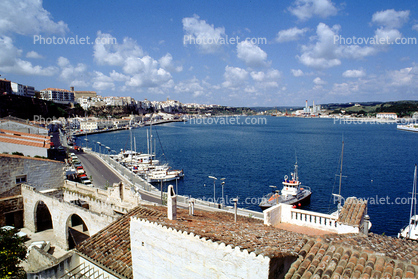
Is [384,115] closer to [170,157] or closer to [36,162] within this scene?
[170,157]

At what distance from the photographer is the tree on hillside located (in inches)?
362

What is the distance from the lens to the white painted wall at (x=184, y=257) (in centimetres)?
405

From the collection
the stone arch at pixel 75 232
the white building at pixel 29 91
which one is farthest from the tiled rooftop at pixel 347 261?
the white building at pixel 29 91

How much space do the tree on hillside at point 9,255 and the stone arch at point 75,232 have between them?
14.0 ft

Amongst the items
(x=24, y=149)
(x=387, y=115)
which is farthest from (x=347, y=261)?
(x=387, y=115)

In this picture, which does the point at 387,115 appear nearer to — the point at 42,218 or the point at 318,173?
the point at 318,173

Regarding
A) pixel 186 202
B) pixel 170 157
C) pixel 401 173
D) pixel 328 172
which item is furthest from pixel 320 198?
pixel 170 157

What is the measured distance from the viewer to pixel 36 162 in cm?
1809

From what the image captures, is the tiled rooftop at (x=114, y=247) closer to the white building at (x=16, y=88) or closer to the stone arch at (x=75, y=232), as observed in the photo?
the stone arch at (x=75, y=232)

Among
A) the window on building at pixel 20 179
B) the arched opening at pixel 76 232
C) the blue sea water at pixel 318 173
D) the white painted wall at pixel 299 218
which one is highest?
the white painted wall at pixel 299 218

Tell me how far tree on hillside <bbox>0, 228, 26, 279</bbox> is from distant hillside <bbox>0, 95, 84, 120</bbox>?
7582 cm

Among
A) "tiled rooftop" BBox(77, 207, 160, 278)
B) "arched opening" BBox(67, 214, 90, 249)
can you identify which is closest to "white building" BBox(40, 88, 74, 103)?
"arched opening" BBox(67, 214, 90, 249)

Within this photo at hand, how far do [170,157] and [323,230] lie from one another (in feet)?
162

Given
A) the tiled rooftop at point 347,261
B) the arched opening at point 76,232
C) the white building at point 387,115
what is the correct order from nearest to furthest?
the tiled rooftop at point 347,261 < the arched opening at point 76,232 < the white building at point 387,115
